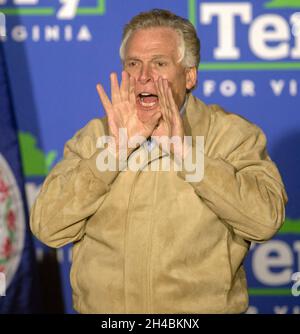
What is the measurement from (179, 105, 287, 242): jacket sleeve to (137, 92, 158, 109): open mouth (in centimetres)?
17

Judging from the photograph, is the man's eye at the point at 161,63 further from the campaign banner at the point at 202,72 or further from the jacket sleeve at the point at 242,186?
the campaign banner at the point at 202,72

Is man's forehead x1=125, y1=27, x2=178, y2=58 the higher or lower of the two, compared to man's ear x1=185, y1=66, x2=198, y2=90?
higher

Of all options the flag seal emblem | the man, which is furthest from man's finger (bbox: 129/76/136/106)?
the flag seal emblem

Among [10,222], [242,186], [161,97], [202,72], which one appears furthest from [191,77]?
[10,222]

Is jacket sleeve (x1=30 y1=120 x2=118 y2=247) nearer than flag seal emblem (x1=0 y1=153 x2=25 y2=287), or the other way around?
jacket sleeve (x1=30 y1=120 x2=118 y2=247)

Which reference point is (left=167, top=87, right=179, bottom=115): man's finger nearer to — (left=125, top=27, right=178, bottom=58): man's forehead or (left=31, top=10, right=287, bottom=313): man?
(left=31, top=10, right=287, bottom=313): man

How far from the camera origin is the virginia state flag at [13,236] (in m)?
3.16

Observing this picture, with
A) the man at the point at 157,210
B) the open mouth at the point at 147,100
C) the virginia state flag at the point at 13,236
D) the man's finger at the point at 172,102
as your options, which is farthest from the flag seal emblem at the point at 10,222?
the man's finger at the point at 172,102

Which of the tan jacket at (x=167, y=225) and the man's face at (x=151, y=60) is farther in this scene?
the man's face at (x=151, y=60)

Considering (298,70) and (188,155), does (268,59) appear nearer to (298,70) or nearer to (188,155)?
(298,70)

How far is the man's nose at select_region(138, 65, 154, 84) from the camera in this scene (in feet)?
7.58

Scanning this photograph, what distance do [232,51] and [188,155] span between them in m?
1.04

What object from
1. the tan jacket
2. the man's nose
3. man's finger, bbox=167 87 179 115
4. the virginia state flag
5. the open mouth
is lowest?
the virginia state flag
